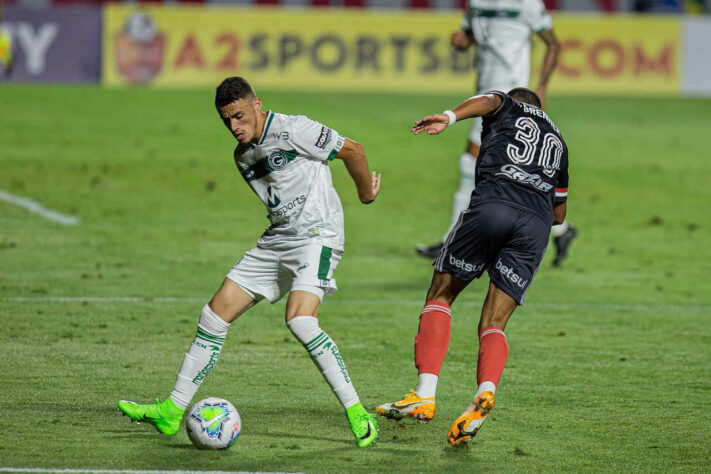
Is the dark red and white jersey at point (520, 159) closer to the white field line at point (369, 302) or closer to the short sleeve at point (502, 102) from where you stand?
the short sleeve at point (502, 102)

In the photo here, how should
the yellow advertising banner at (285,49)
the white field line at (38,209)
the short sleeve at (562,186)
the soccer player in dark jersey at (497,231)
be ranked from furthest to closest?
1. the yellow advertising banner at (285,49)
2. the white field line at (38,209)
3. the short sleeve at (562,186)
4. the soccer player in dark jersey at (497,231)

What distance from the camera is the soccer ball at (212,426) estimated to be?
5.21 m

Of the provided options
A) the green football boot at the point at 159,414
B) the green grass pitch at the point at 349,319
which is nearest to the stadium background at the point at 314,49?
the green grass pitch at the point at 349,319

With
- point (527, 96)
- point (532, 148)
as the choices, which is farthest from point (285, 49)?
point (532, 148)

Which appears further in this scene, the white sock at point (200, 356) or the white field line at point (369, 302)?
the white field line at point (369, 302)

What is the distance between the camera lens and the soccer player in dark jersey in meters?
5.70

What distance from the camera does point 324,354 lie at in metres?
5.40

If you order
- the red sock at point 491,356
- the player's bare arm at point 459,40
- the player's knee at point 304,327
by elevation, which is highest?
the player's bare arm at point 459,40

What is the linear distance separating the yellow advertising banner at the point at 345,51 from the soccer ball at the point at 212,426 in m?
21.3

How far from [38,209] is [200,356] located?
29.0 feet

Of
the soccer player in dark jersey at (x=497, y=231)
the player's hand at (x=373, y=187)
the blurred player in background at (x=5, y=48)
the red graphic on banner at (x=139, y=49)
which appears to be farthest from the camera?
the red graphic on banner at (x=139, y=49)

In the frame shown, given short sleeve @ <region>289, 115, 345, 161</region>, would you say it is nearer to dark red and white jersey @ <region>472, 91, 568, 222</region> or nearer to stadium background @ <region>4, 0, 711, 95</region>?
dark red and white jersey @ <region>472, 91, 568, 222</region>

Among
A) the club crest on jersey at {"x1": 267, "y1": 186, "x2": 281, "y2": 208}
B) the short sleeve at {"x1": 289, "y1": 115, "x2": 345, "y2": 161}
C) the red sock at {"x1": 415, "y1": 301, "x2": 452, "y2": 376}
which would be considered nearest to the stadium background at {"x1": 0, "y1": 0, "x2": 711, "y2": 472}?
the red sock at {"x1": 415, "y1": 301, "x2": 452, "y2": 376}

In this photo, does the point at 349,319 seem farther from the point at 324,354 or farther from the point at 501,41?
the point at 324,354
